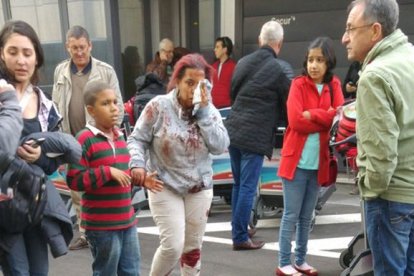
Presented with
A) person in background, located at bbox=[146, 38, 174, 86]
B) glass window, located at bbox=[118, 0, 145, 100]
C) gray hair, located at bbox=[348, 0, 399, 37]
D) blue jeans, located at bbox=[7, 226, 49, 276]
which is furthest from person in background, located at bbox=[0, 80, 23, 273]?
glass window, located at bbox=[118, 0, 145, 100]

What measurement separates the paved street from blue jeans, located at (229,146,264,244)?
23cm

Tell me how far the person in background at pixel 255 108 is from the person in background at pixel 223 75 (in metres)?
2.65

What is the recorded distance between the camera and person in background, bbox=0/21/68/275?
226 centimetres

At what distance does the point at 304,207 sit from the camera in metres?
3.70

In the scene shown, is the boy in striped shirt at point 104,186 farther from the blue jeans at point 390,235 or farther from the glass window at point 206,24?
the glass window at point 206,24

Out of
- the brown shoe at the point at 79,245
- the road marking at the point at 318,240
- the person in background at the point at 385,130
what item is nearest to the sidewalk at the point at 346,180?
the road marking at the point at 318,240

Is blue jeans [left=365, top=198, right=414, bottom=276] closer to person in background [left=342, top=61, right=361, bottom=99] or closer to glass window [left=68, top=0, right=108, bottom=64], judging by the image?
person in background [left=342, top=61, right=361, bottom=99]

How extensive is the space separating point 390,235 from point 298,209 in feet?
3.80

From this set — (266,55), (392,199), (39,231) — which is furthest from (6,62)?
(266,55)

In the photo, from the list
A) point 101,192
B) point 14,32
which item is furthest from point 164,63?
point 14,32

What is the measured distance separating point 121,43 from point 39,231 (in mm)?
6798

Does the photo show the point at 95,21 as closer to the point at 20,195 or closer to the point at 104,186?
the point at 104,186

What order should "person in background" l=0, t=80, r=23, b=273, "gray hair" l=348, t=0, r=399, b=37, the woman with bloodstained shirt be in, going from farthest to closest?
the woman with bloodstained shirt < "gray hair" l=348, t=0, r=399, b=37 < "person in background" l=0, t=80, r=23, b=273

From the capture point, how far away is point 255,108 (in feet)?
13.5
